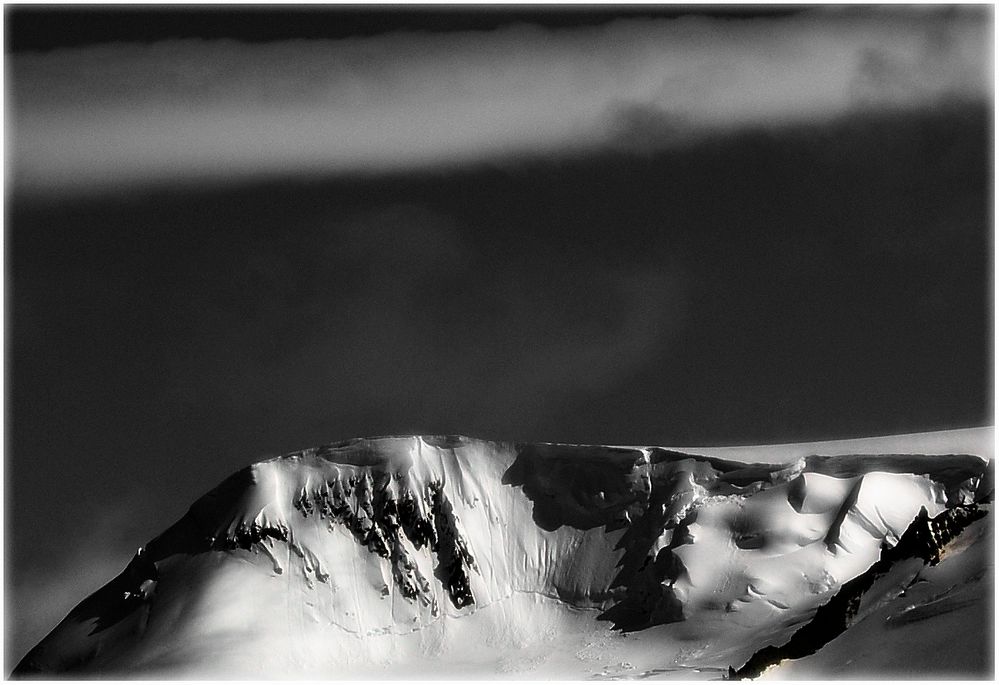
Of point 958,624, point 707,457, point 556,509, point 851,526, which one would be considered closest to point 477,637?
point 556,509

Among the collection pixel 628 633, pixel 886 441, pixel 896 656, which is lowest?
pixel 896 656

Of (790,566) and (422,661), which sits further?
(422,661)

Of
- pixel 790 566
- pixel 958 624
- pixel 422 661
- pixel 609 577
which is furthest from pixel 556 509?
pixel 958 624

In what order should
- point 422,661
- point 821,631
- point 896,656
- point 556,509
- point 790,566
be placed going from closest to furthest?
point 896,656 → point 821,631 → point 790,566 → point 422,661 → point 556,509

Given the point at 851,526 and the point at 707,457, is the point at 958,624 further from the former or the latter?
the point at 707,457

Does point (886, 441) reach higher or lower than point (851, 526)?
higher

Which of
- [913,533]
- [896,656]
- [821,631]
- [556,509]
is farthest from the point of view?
[556,509]
